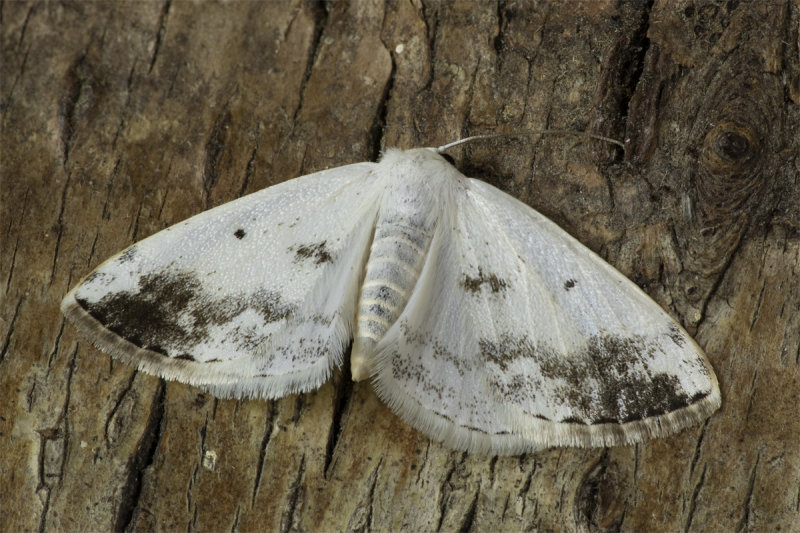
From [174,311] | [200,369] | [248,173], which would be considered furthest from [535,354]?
[248,173]

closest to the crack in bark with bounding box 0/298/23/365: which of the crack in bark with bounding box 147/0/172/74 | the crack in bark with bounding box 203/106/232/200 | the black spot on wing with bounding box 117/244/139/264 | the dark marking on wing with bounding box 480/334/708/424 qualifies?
the black spot on wing with bounding box 117/244/139/264

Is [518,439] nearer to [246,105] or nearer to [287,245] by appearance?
[287,245]

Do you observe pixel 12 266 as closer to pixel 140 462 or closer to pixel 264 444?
pixel 140 462

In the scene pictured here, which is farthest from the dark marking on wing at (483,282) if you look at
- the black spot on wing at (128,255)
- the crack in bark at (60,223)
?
the crack in bark at (60,223)

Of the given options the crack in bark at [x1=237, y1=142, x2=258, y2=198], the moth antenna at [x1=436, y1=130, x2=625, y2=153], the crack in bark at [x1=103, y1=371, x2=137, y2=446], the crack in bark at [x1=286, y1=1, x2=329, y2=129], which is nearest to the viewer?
the crack in bark at [x1=103, y1=371, x2=137, y2=446]

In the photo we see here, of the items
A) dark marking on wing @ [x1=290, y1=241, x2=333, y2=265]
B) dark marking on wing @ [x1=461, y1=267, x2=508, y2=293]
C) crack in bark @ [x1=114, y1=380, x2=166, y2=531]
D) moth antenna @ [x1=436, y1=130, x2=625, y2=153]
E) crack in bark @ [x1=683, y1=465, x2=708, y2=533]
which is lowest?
crack in bark @ [x1=114, y1=380, x2=166, y2=531]

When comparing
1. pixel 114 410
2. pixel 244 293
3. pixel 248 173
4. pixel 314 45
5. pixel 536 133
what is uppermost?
pixel 314 45

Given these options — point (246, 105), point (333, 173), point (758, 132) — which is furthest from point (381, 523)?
point (758, 132)

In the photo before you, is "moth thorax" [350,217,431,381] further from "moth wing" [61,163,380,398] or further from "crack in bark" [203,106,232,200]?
"crack in bark" [203,106,232,200]
